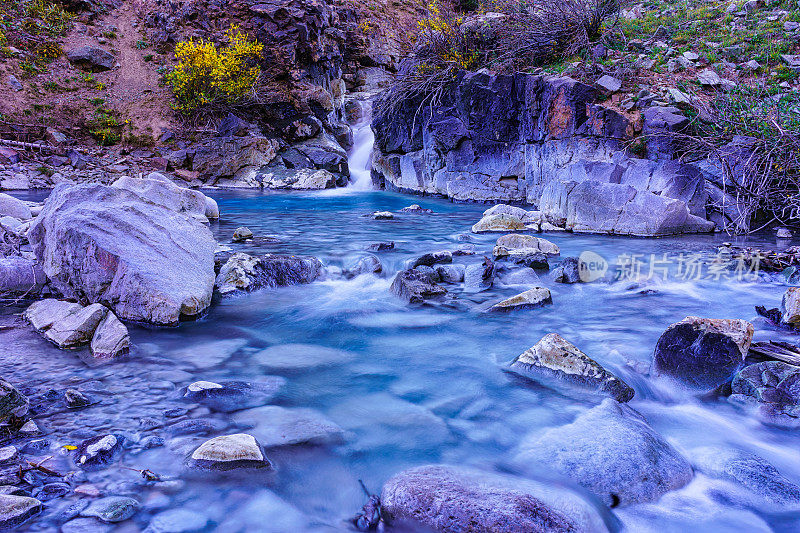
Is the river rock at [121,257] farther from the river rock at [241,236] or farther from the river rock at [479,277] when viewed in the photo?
the river rock at [479,277]

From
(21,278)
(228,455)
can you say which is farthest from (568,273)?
(21,278)

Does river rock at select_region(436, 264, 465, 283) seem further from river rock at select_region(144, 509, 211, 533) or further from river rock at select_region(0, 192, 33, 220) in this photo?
river rock at select_region(0, 192, 33, 220)

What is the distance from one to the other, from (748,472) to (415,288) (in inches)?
114

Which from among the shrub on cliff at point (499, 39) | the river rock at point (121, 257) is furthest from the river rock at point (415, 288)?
the shrub on cliff at point (499, 39)

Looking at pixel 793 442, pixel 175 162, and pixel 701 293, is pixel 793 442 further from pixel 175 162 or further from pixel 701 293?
pixel 175 162

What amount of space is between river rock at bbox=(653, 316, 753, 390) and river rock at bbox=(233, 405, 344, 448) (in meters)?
2.14

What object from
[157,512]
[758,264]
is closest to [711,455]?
[157,512]

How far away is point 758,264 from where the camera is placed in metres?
5.18

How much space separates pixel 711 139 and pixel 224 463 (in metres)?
8.66

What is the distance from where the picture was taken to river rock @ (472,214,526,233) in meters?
7.65

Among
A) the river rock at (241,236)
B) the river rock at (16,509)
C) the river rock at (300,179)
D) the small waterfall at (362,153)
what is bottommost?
the river rock at (16,509)

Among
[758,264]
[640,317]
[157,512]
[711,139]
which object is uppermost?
[711,139]

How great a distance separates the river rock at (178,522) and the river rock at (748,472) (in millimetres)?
2224

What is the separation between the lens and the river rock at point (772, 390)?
236 cm
